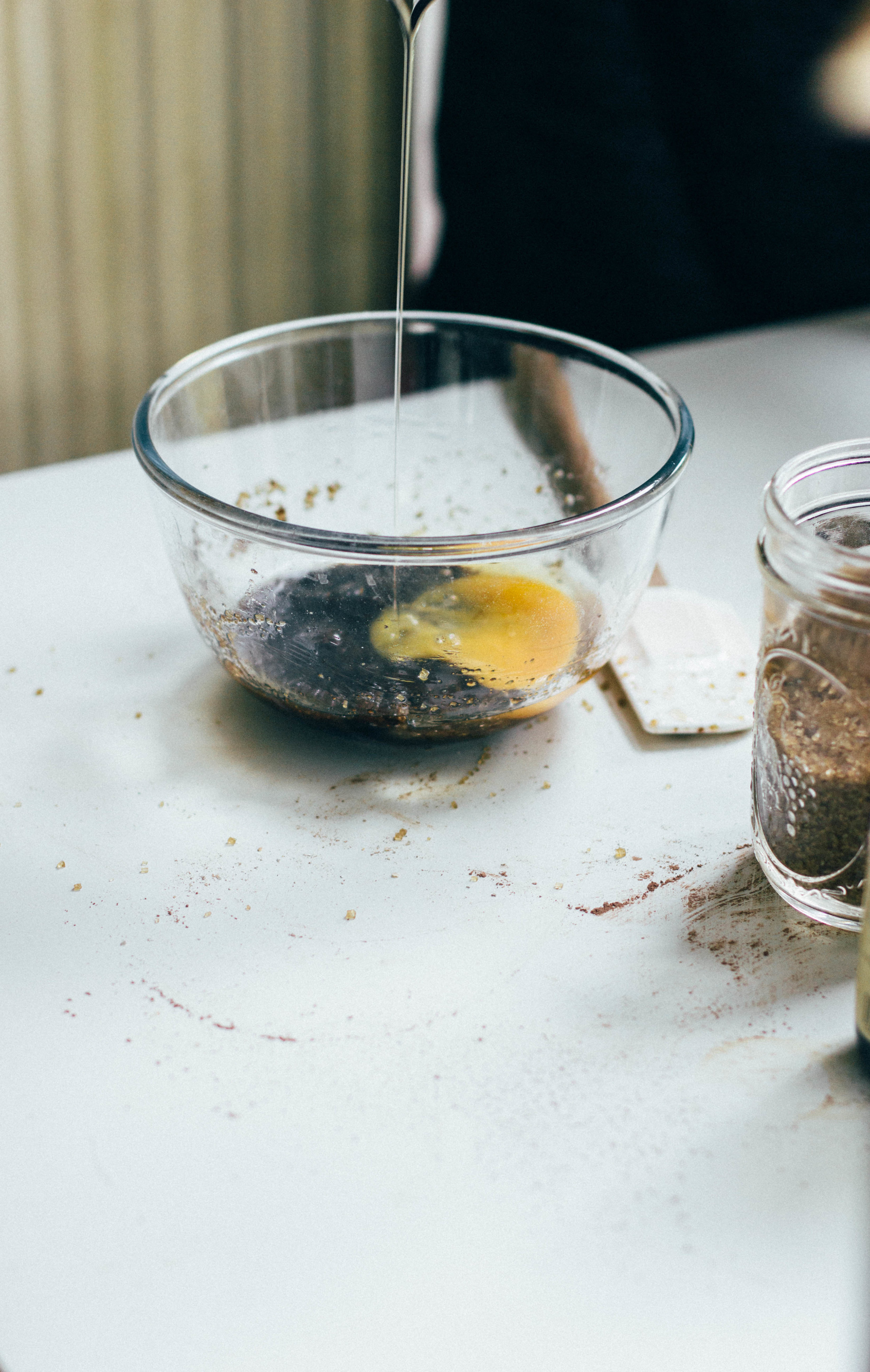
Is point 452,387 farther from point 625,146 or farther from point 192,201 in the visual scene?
point 192,201

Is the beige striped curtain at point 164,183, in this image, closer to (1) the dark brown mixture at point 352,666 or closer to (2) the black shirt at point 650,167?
(2) the black shirt at point 650,167

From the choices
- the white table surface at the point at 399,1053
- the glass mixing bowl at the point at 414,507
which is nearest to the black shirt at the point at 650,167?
the glass mixing bowl at the point at 414,507

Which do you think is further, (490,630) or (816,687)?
(490,630)

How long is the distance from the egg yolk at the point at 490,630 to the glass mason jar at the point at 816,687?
0.39ft

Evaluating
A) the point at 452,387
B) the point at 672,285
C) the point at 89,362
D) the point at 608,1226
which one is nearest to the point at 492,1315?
the point at 608,1226

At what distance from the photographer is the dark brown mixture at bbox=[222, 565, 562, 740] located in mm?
603

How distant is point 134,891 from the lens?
58cm

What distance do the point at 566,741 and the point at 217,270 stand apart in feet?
4.98

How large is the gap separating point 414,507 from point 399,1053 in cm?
47

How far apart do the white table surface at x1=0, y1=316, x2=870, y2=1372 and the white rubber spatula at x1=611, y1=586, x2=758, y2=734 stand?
2cm

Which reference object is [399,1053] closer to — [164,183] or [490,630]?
[490,630]

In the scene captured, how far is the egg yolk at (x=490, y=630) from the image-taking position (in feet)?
2.00

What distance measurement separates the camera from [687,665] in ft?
2.39

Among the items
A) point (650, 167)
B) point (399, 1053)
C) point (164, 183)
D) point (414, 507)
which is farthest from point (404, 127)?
point (164, 183)
